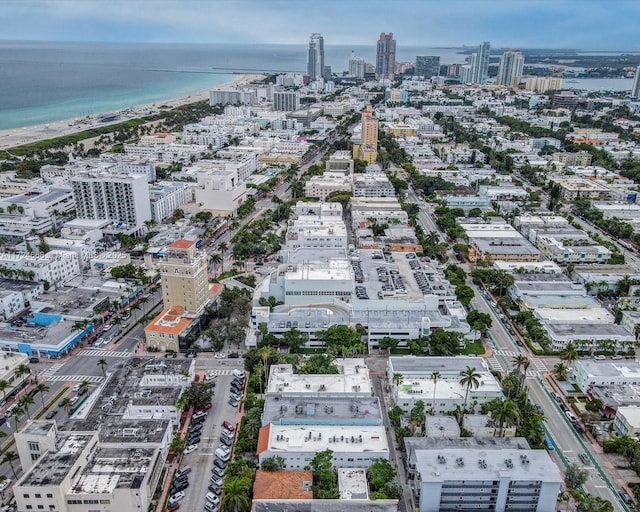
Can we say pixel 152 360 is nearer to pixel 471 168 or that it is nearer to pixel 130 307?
pixel 130 307

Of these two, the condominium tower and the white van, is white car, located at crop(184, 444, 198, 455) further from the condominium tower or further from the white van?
the condominium tower

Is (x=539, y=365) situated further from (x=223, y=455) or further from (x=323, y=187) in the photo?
(x=323, y=187)

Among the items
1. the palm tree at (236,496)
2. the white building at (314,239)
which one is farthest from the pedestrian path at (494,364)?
the palm tree at (236,496)

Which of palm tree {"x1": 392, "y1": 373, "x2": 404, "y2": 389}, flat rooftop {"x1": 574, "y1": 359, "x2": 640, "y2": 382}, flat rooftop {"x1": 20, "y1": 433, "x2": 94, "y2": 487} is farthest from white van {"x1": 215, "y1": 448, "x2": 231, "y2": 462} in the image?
flat rooftop {"x1": 574, "y1": 359, "x2": 640, "y2": 382}

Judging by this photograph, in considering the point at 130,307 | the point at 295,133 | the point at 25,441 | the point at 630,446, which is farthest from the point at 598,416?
the point at 295,133

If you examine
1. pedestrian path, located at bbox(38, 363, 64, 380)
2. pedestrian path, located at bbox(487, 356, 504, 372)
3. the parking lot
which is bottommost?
pedestrian path, located at bbox(38, 363, 64, 380)

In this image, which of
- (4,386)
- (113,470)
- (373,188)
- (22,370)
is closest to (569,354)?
(113,470)
